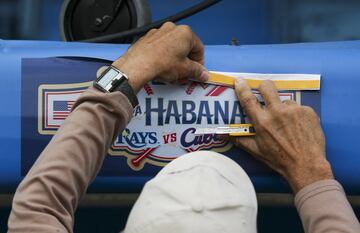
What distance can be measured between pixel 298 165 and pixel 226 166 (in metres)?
0.22

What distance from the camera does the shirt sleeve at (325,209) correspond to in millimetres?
1052

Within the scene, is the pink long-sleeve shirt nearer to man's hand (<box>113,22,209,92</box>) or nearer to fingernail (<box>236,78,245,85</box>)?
man's hand (<box>113,22,209,92</box>)

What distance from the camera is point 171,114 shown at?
1.20 metres

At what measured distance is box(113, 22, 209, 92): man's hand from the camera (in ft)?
3.69

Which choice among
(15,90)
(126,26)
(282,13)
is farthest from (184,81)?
(282,13)

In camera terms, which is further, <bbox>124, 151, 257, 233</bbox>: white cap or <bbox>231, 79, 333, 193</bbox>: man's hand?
<bbox>231, 79, 333, 193</bbox>: man's hand

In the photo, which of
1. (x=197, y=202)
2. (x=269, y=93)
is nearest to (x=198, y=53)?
(x=269, y=93)

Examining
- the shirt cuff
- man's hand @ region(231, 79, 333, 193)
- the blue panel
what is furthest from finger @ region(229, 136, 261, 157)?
the blue panel

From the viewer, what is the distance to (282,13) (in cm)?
203

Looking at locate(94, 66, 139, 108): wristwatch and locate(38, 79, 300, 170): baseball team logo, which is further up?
locate(94, 66, 139, 108): wristwatch

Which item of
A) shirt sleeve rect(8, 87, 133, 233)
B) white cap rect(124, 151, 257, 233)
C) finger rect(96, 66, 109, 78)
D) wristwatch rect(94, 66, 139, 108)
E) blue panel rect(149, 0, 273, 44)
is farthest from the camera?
blue panel rect(149, 0, 273, 44)

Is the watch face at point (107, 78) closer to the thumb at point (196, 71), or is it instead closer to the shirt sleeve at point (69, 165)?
the shirt sleeve at point (69, 165)

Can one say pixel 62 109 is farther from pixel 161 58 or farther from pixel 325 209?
pixel 325 209

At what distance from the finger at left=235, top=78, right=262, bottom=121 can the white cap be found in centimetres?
21
